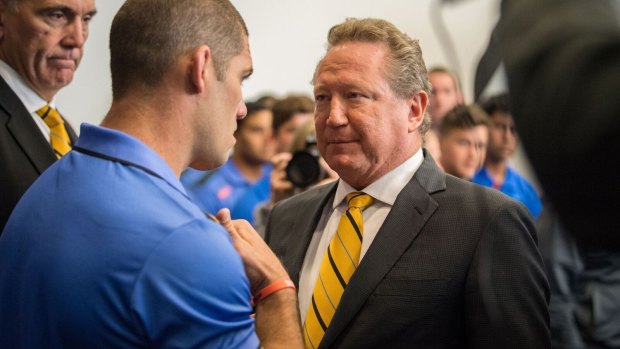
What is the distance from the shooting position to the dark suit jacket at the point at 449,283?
5.56 ft

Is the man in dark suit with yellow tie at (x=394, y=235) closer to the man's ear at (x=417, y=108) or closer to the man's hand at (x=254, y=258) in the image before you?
the man's ear at (x=417, y=108)

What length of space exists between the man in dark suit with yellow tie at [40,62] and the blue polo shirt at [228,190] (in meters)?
1.39

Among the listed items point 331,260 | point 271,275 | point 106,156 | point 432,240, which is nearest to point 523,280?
point 432,240

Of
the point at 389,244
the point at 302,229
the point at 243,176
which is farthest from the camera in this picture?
the point at 243,176

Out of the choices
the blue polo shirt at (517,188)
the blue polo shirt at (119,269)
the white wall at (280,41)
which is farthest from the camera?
the white wall at (280,41)

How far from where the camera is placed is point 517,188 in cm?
318

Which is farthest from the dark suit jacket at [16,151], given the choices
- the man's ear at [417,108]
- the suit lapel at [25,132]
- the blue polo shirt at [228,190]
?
the blue polo shirt at [228,190]

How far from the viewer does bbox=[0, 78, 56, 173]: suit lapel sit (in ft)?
7.00

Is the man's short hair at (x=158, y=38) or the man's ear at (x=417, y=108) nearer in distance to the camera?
the man's short hair at (x=158, y=38)

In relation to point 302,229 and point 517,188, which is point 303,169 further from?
point 517,188

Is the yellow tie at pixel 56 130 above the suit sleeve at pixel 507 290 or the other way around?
above

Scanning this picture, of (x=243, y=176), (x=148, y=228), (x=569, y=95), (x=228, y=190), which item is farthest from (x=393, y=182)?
(x=243, y=176)

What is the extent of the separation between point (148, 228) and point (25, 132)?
1111 mm

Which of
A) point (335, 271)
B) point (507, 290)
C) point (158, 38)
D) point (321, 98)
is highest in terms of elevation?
point (158, 38)
